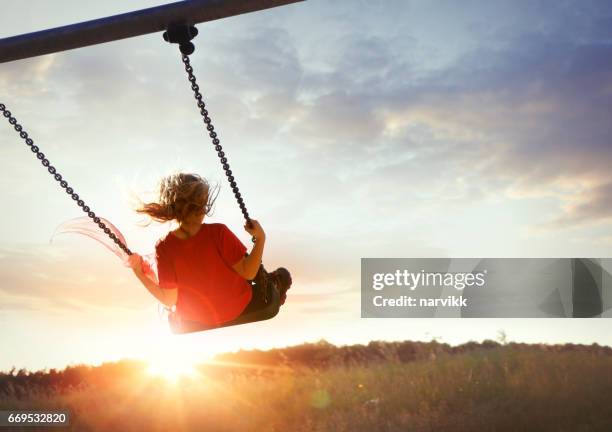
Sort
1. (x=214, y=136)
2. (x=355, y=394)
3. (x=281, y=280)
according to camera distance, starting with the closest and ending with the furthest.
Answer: (x=214, y=136)
(x=281, y=280)
(x=355, y=394)

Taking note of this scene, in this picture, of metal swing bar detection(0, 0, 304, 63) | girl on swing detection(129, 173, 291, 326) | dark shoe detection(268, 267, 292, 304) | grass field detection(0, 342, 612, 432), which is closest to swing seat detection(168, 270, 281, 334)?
girl on swing detection(129, 173, 291, 326)

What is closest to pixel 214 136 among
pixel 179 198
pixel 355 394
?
pixel 179 198

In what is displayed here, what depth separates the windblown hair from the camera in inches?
169

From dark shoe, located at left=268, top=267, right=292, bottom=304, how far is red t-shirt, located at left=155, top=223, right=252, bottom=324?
1.57ft

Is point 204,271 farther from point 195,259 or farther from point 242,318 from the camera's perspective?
point 242,318

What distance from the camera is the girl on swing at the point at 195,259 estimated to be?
A: 433 centimetres

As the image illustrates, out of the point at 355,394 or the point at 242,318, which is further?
the point at 355,394

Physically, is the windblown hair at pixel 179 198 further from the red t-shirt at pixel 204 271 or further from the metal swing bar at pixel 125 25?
the metal swing bar at pixel 125 25

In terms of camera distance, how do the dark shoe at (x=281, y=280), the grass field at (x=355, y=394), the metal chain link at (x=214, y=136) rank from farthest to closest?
1. the grass field at (x=355, y=394)
2. the dark shoe at (x=281, y=280)
3. the metal chain link at (x=214, y=136)

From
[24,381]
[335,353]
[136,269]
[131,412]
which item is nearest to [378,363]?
[335,353]

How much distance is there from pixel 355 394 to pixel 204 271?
416 inches

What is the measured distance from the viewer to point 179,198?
4309 millimetres

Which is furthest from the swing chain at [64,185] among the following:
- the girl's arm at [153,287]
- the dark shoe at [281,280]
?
the dark shoe at [281,280]

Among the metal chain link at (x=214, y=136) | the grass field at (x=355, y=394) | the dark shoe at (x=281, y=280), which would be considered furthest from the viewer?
→ the grass field at (x=355, y=394)
